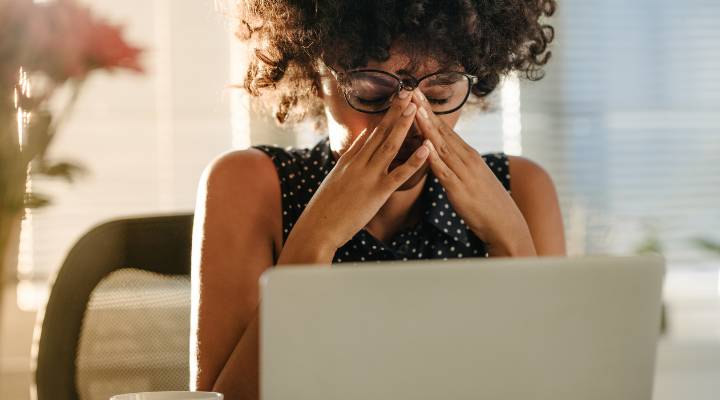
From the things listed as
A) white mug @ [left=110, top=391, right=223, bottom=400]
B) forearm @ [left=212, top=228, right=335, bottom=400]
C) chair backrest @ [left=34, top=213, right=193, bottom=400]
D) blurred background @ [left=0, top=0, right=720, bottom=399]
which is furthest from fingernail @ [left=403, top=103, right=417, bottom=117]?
blurred background @ [left=0, top=0, right=720, bottom=399]

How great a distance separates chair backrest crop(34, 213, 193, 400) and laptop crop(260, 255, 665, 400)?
664mm

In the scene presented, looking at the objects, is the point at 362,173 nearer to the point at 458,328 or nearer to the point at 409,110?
the point at 409,110

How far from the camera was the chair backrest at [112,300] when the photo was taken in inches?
44.1

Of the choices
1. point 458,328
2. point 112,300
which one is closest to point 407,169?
point 112,300

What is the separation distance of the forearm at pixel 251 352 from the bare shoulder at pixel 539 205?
0.43 metres

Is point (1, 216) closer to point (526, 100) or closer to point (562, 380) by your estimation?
point (562, 380)

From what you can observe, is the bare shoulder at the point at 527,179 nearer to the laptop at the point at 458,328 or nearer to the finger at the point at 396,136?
the finger at the point at 396,136

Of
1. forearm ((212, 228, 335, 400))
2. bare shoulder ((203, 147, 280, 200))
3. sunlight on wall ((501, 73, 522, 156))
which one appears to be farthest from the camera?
sunlight on wall ((501, 73, 522, 156))

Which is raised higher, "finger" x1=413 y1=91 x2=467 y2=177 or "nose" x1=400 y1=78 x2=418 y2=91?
"nose" x1=400 y1=78 x2=418 y2=91

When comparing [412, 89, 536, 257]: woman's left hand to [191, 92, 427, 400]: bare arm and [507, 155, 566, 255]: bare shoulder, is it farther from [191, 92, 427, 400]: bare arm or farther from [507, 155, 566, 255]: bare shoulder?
[507, 155, 566, 255]: bare shoulder

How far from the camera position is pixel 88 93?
6.91ft

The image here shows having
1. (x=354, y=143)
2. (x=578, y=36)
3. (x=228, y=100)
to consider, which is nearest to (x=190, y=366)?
(x=354, y=143)

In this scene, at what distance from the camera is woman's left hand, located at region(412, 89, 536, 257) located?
1139mm

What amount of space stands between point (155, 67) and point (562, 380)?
68.9 inches
